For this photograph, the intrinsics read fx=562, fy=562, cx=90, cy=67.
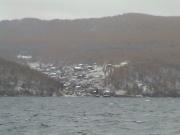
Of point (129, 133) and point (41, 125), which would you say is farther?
point (41, 125)

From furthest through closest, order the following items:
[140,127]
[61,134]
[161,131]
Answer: [140,127] → [161,131] → [61,134]

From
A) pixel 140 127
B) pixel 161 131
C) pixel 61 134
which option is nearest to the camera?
pixel 61 134

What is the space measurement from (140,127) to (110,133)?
8.71m

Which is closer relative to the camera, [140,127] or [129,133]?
[129,133]

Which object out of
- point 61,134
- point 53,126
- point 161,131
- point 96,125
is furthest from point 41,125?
point 161,131

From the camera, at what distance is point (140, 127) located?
75562mm

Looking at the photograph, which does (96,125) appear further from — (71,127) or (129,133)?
(129,133)

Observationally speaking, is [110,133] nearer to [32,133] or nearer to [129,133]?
[129,133]

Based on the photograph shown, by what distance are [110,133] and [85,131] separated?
145 inches

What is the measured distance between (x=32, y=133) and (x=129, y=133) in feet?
38.6

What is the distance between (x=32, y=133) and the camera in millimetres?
67750

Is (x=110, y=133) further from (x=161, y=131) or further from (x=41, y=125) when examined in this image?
(x=41, y=125)

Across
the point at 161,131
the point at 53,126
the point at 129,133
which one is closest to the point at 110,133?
the point at 129,133

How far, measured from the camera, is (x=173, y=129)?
73312 millimetres
